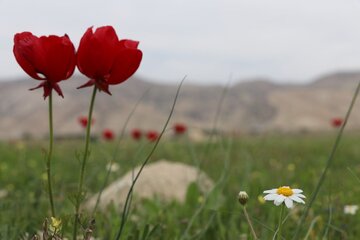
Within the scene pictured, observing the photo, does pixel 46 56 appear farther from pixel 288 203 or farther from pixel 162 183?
pixel 162 183

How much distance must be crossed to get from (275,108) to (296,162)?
117953 mm

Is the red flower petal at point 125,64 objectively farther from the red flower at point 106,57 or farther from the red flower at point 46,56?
the red flower at point 46,56

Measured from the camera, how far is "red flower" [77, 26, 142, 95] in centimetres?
138

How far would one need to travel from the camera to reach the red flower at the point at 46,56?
1387 mm

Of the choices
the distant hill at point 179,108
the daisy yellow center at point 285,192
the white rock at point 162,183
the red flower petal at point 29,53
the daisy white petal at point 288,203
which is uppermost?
the red flower petal at point 29,53

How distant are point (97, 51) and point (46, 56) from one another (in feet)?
0.46

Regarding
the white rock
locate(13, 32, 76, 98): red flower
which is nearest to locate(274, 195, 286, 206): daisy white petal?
locate(13, 32, 76, 98): red flower

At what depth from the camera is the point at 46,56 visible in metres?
1.39

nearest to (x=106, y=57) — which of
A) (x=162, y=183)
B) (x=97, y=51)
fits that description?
(x=97, y=51)

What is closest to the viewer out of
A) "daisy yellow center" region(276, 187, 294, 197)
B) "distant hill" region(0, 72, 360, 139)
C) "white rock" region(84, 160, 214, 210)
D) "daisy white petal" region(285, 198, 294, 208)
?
"daisy white petal" region(285, 198, 294, 208)

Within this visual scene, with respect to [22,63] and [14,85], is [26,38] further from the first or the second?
[14,85]

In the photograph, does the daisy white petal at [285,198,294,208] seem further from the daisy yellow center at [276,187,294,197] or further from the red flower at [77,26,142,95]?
the red flower at [77,26,142,95]

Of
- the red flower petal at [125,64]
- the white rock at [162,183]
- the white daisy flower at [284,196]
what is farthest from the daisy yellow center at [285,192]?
the white rock at [162,183]

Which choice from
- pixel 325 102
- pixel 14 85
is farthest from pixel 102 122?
pixel 14 85
